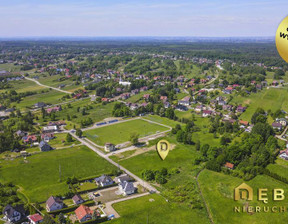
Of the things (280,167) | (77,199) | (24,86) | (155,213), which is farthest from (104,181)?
(24,86)

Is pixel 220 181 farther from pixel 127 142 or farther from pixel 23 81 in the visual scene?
pixel 23 81

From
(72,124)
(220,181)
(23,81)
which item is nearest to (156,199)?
(220,181)

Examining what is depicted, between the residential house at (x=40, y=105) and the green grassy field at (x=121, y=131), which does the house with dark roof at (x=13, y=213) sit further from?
the residential house at (x=40, y=105)

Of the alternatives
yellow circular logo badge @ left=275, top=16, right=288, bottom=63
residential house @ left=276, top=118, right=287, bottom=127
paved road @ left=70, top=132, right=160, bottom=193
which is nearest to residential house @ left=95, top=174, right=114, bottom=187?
paved road @ left=70, top=132, right=160, bottom=193

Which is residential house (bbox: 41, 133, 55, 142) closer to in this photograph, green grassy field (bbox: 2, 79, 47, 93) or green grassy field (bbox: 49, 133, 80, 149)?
green grassy field (bbox: 49, 133, 80, 149)

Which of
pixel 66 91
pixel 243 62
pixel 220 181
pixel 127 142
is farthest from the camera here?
pixel 243 62

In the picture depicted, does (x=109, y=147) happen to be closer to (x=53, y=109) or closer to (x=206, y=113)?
(x=206, y=113)

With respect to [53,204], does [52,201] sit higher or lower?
higher
